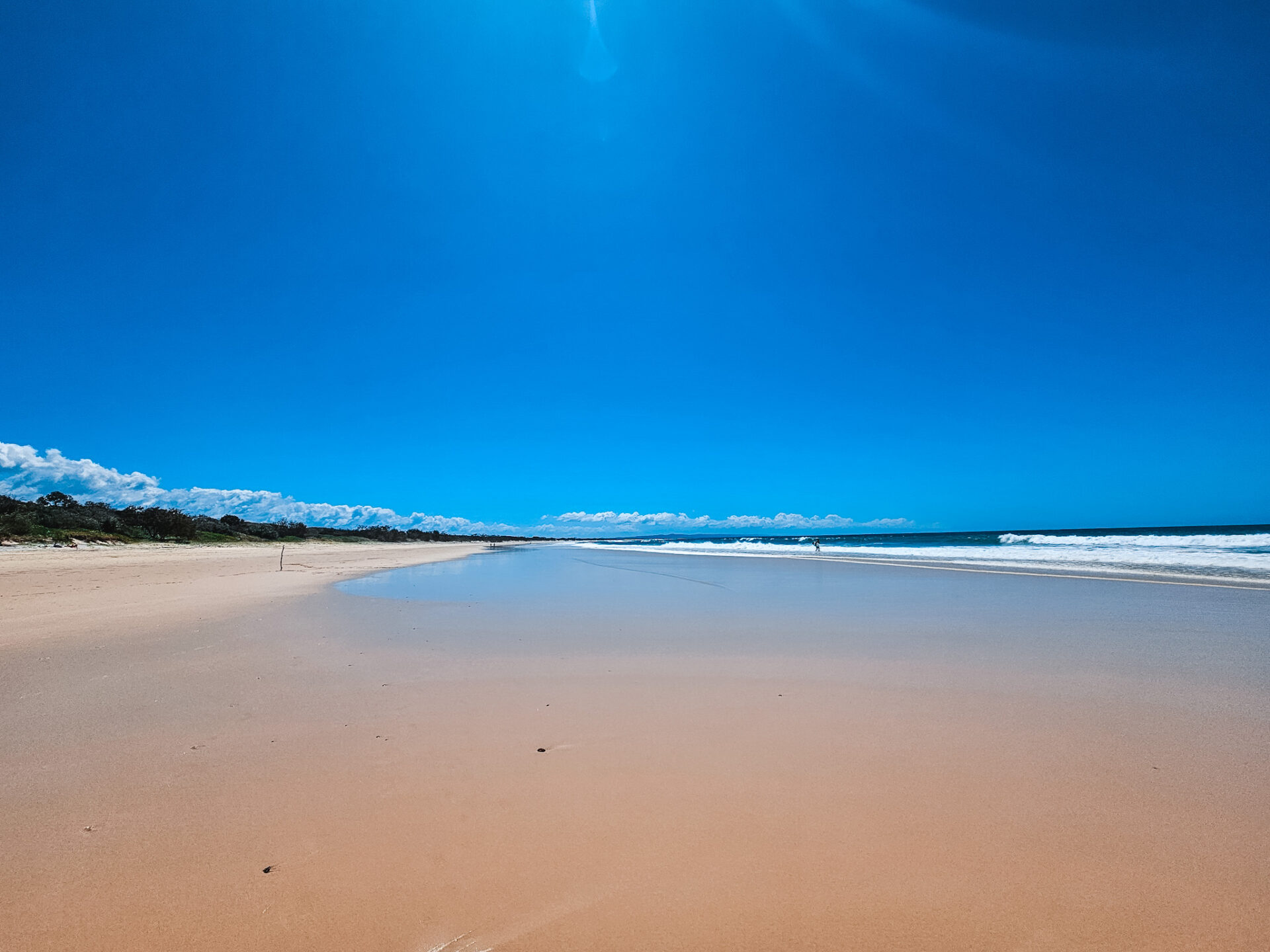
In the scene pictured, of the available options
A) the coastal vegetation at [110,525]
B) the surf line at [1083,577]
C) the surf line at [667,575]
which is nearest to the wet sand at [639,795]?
the surf line at [1083,577]

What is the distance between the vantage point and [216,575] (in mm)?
16578

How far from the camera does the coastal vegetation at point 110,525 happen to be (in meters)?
26.0

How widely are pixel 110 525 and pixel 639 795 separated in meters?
41.9

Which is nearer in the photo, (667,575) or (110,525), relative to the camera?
(667,575)

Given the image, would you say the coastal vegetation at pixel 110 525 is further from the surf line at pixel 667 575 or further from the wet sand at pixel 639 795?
the wet sand at pixel 639 795

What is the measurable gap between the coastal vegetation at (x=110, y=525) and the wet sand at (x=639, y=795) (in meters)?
28.4

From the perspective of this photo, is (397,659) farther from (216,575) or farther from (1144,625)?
(216,575)

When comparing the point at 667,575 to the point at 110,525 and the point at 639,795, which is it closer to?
the point at 639,795

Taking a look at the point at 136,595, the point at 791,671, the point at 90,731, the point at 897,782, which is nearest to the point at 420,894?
the point at 897,782

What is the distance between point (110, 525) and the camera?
1276 inches

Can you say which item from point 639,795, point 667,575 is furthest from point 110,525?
point 639,795

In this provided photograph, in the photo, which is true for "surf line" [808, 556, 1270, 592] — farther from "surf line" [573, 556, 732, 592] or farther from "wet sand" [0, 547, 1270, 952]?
"surf line" [573, 556, 732, 592]

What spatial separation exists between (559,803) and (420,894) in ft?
2.64

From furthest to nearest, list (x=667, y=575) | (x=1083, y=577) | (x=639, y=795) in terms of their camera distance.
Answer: (x=667, y=575), (x=1083, y=577), (x=639, y=795)
